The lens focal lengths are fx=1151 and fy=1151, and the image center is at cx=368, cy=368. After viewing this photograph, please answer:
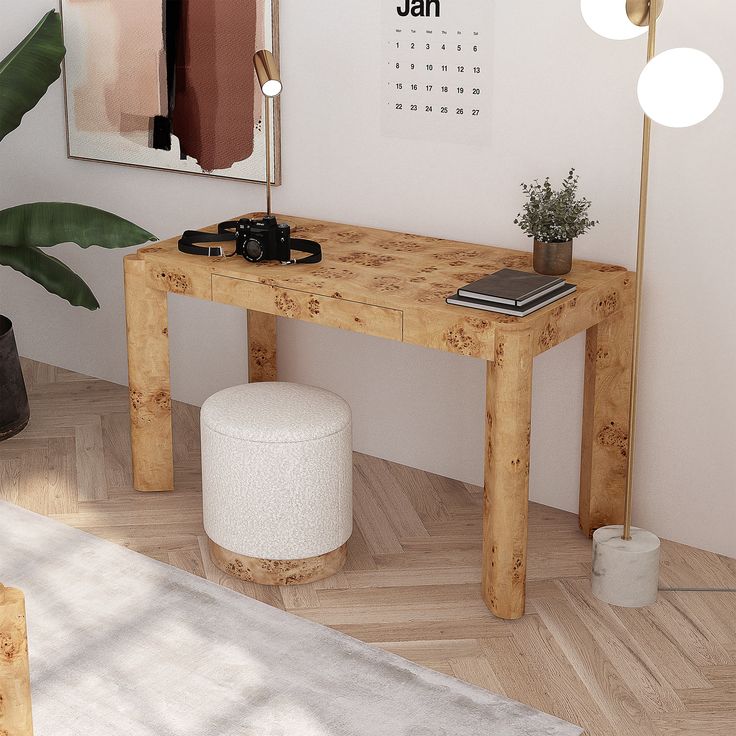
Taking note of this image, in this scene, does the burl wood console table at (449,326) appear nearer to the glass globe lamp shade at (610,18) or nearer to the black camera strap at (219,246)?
the black camera strap at (219,246)

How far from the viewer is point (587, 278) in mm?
2920

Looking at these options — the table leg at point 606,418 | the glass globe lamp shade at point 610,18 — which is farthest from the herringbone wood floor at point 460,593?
the glass globe lamp shade at point 610,18

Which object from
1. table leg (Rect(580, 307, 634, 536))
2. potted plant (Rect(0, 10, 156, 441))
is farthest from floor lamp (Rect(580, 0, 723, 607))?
potted plant (Rect(0, 10, 156, 441))

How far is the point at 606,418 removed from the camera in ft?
10.0

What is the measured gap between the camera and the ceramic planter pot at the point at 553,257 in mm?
2912

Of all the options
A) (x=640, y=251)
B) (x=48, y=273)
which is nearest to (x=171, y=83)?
(x=48, y=273)

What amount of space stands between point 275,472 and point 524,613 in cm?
70

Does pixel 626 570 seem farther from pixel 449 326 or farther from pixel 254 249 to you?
pixel 254 249

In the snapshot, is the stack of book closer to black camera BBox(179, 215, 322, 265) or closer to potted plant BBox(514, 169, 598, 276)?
potted plant BBox(514, 169, 598, 276)

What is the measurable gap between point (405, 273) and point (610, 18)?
83 cm

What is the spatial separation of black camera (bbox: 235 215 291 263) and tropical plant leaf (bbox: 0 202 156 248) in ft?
1.86

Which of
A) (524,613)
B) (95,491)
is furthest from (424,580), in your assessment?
(95,491)

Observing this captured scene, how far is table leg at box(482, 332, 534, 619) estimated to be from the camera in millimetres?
2604

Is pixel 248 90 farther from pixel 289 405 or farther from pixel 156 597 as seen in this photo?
pixel 156 597
